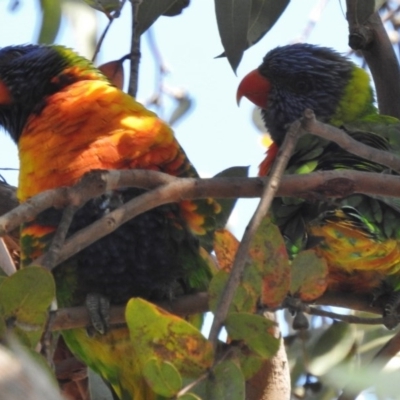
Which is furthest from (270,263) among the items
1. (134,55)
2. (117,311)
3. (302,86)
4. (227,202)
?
(302,86)

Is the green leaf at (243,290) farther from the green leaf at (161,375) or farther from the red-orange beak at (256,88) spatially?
the red-orange beak at (256,88)

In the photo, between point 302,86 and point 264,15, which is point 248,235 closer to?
point 264,15

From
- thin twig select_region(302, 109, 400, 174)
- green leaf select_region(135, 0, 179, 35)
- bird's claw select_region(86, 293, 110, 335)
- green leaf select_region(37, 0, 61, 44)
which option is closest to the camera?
thin twig select_region(302, 109, 400, 174)

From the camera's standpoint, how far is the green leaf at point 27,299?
708mm

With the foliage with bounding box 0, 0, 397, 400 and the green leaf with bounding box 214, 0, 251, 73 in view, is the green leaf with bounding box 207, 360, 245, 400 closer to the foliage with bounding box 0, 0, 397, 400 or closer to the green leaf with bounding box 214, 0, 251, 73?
the foliage with bounding box 0, 0, 397, 400

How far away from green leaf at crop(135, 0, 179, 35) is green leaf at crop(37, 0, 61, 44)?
46cm

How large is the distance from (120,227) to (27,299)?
2.26 ft

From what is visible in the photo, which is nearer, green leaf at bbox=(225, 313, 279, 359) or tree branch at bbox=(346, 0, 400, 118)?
green leaf at bbox=(225, 313, 279, 359)

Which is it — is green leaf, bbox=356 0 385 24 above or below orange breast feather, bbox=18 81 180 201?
above

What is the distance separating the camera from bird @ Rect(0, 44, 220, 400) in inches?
54.7

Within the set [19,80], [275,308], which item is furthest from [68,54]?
[275,308]

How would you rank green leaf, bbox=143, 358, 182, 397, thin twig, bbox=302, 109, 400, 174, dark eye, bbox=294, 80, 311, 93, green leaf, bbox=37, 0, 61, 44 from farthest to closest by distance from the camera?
1. dark eye, bbox=294, 80, 311, 93
2. green leaf, bbox=37, 0, 61, 44
3. thin twig, bbox=302, 109, 400, 174
4. green leaf, bbox=143, 358, 182, 397

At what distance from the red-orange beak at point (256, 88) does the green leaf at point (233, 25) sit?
0.91 metres

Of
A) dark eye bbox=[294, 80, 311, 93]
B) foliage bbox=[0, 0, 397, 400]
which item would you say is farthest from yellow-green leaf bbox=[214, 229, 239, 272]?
dark eye bbox=[294, 80, 311, 93]
